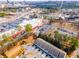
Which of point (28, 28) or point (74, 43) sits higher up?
point (28, 28)

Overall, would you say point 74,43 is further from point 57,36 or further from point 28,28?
point 28,28

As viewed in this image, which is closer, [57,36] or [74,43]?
[74,43]

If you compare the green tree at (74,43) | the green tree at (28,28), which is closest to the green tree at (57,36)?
the green tree at (74,43)

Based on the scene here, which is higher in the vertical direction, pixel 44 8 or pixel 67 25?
pixel 44 8

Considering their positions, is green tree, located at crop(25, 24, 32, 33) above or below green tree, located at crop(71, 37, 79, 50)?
above

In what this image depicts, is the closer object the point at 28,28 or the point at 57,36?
the point at 28,28

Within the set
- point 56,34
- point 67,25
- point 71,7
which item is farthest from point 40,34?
point 71,7

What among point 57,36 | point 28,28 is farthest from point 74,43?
point 28,28

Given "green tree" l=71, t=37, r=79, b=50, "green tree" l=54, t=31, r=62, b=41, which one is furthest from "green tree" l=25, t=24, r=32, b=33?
"green tree" l=71, t=37, r=79, b=50

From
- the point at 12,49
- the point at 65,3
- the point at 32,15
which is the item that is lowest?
the point at 12,49

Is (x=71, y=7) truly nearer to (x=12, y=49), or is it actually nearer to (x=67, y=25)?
(x=67, y=25)

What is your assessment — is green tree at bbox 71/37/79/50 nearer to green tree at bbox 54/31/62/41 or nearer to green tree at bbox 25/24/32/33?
green tree at bbox 54/31/62/41
